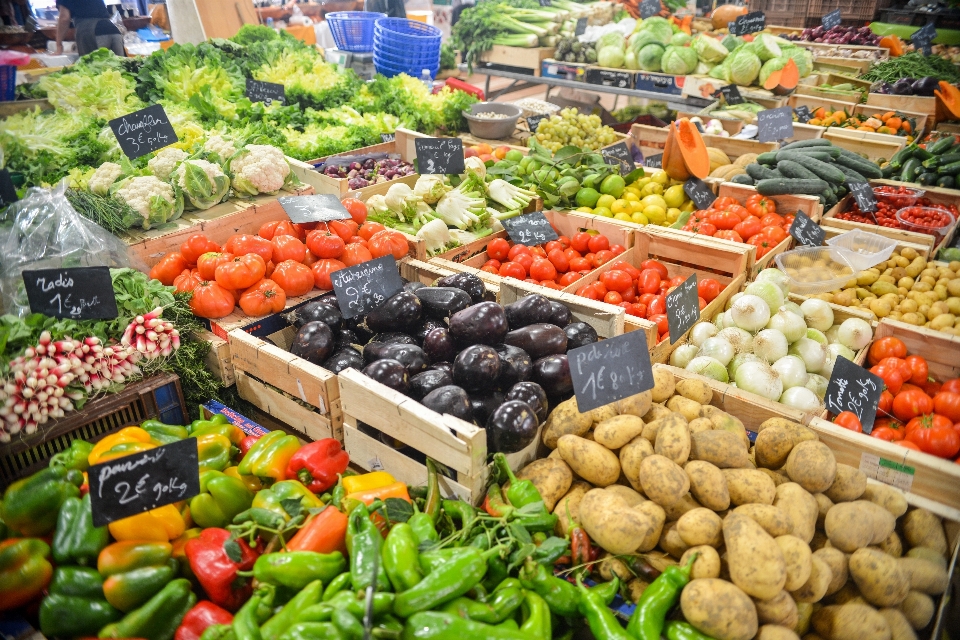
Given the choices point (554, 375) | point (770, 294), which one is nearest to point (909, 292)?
point (770, 294)

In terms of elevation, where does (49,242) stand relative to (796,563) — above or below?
above

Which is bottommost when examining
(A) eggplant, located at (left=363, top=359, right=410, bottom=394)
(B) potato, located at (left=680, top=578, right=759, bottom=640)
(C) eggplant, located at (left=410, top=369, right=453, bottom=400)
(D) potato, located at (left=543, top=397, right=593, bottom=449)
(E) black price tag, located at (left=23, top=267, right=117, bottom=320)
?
(B) potato, located at (left=680, top=578, right=759, bottom=640)

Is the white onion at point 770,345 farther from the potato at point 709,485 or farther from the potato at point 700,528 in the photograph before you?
the potato at point 700,528

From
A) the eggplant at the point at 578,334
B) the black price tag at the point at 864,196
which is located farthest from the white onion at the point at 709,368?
the black price tag at the point at 864,196

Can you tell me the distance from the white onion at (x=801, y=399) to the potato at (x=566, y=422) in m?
0.96

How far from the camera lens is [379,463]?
2.12m

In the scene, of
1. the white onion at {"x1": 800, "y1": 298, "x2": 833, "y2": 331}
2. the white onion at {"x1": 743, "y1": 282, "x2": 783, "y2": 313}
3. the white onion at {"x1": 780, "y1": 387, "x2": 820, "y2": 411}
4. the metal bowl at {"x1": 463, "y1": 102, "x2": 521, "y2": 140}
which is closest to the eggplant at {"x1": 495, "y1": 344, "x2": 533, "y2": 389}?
the white onion at {"x1": 780, "y1": 387, "x2": 820, "y2": 411}

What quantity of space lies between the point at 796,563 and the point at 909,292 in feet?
7.63

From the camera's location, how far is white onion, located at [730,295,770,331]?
9.22ft

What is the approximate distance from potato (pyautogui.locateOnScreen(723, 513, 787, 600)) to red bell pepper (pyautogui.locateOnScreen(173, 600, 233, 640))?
4.13 ft

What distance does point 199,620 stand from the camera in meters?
1.56

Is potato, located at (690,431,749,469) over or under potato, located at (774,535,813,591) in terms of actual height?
over

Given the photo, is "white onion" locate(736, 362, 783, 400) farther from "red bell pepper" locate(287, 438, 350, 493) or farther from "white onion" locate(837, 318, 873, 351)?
"red bell pepper" locate(287, 438, 350, 493)

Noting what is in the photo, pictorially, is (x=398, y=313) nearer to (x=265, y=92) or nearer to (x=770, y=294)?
(x=770, y=294)
